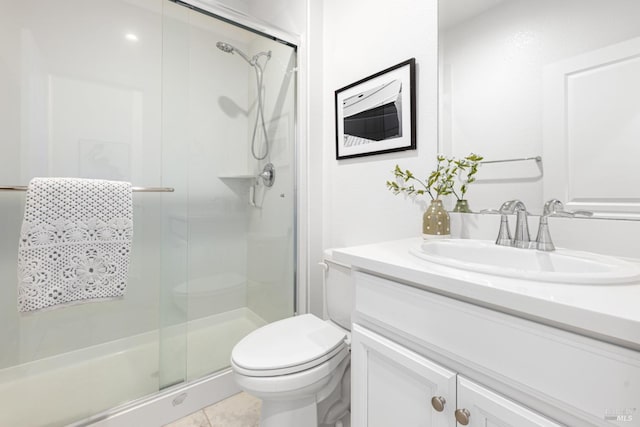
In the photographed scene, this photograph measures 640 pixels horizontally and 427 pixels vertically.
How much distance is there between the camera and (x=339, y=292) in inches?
50.4

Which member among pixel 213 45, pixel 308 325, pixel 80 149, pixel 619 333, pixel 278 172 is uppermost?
pixel 213 45

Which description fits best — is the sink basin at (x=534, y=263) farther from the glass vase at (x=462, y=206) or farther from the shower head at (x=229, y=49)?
the shower head at (x=229, y=49)

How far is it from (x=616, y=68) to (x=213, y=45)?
1.73 m

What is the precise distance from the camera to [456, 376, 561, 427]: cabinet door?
19.7 inches

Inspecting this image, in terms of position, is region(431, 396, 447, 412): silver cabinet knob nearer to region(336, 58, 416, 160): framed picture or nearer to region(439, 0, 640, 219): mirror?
region(439, 0, 640, 219): mirror

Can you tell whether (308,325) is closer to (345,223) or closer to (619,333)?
(345,223)

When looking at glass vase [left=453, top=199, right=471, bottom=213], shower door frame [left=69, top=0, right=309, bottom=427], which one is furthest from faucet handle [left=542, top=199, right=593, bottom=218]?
shower door frame [left=69, top=0, right=309, bottom=427]

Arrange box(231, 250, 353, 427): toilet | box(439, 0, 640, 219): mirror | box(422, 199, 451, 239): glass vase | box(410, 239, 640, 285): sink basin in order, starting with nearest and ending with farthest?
box(410, 239, 640, 285): sink basin → box(439, 0, 640, 219): mirror → box(231, 250, 353, 427): toilet → box(422, 199, 451, 239): glass vase

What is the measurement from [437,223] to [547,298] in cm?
60

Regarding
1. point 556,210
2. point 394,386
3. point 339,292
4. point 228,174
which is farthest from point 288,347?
point 228,174

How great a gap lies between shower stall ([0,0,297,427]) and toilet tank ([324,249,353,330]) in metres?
0.43

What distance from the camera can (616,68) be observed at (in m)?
0.76

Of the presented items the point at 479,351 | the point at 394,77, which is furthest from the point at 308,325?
the point at 394,77

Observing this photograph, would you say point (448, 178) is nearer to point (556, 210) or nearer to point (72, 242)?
point (556, 210)
